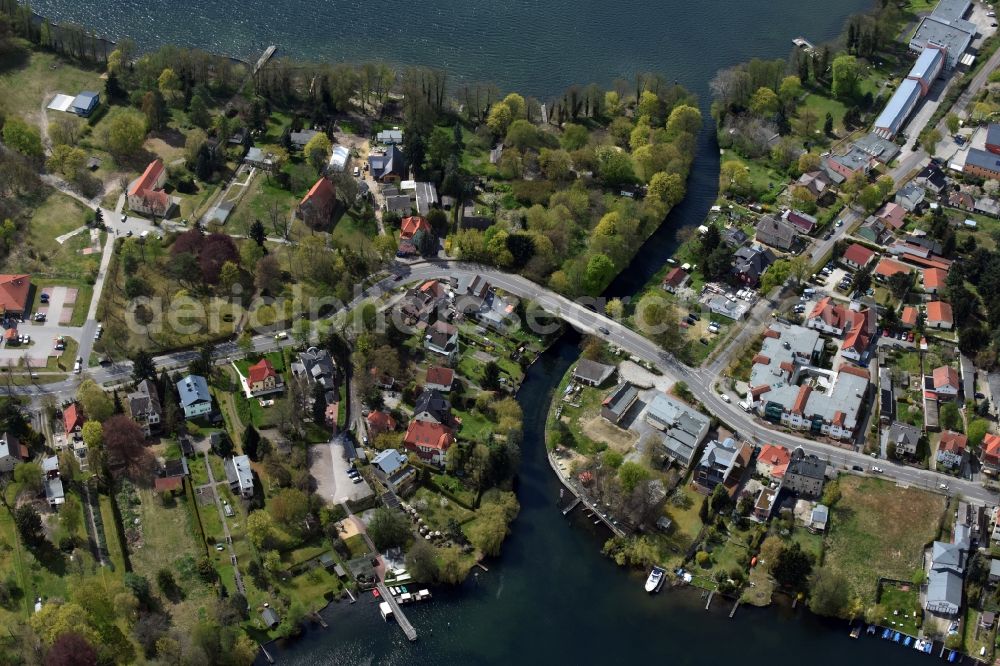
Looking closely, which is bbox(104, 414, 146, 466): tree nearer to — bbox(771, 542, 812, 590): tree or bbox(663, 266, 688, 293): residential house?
bbox(771, 542, 812, 590): tree

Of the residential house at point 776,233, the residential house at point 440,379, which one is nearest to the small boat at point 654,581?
the residential house at point 440,379

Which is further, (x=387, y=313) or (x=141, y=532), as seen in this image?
(x=387, y=313)

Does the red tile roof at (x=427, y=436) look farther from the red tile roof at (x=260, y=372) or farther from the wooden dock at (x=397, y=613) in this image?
the red tile roof at (x=260, y=372)

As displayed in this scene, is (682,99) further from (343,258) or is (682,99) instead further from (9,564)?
(9,564)

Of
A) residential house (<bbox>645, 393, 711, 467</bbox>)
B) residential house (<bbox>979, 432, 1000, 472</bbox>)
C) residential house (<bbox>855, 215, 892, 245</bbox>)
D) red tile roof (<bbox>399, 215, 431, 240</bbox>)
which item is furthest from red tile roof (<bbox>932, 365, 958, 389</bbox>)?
red tile roof (<bbox>399, 215, 431, 240</bbox>)

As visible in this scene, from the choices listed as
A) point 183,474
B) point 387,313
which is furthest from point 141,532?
point 387,313

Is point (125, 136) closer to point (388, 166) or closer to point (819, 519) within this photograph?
A: point (388, 166)
